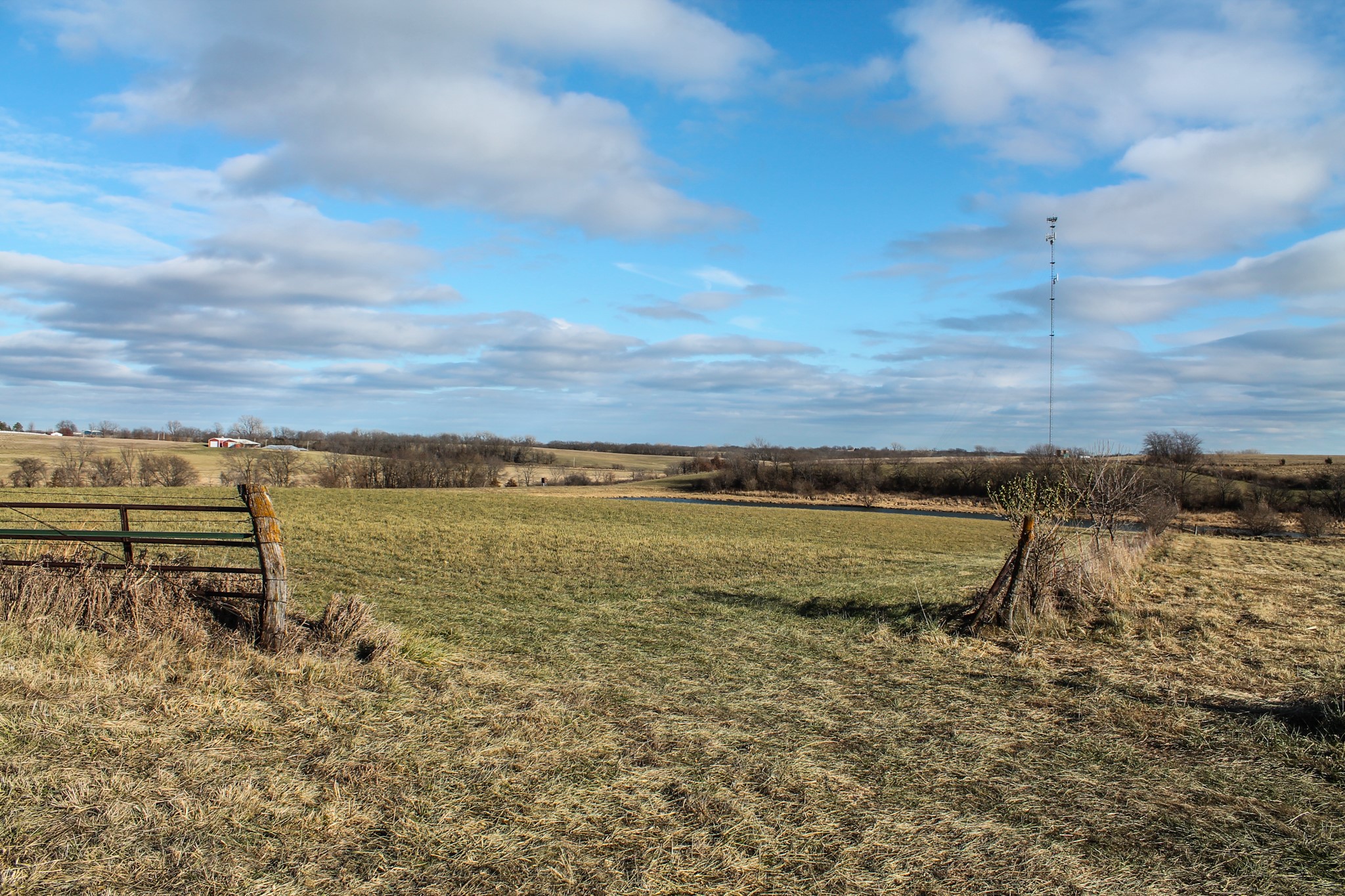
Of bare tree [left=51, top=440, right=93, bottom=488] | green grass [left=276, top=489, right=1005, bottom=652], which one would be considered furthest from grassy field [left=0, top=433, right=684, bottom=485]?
green grass [left=276, top=489, right=1005, bottom=652]

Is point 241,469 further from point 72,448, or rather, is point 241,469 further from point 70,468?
point 72,448

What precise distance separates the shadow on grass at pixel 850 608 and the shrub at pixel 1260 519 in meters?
40.1

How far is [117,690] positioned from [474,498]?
33.9 m

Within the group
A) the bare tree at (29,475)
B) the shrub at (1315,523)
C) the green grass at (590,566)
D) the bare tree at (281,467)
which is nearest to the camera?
the green grass at (590,566)

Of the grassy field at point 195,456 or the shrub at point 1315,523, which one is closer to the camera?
the shrub at point 1315,523

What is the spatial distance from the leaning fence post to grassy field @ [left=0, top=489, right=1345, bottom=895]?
1.23ft

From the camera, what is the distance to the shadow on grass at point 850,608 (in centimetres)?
1000

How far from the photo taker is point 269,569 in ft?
23.8

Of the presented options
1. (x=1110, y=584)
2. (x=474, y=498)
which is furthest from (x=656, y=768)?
(x=474, y=498)

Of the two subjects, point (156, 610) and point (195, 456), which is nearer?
point (156, 610)

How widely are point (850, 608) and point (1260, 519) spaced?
43.0 m

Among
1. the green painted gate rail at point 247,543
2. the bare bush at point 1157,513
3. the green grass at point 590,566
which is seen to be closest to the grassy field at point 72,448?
the green grass at point 590,566

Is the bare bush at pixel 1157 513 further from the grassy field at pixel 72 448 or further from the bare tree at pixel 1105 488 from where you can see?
the grassy field at pixel 72 448

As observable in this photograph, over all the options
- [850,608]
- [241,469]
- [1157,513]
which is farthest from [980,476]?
[850,608]
